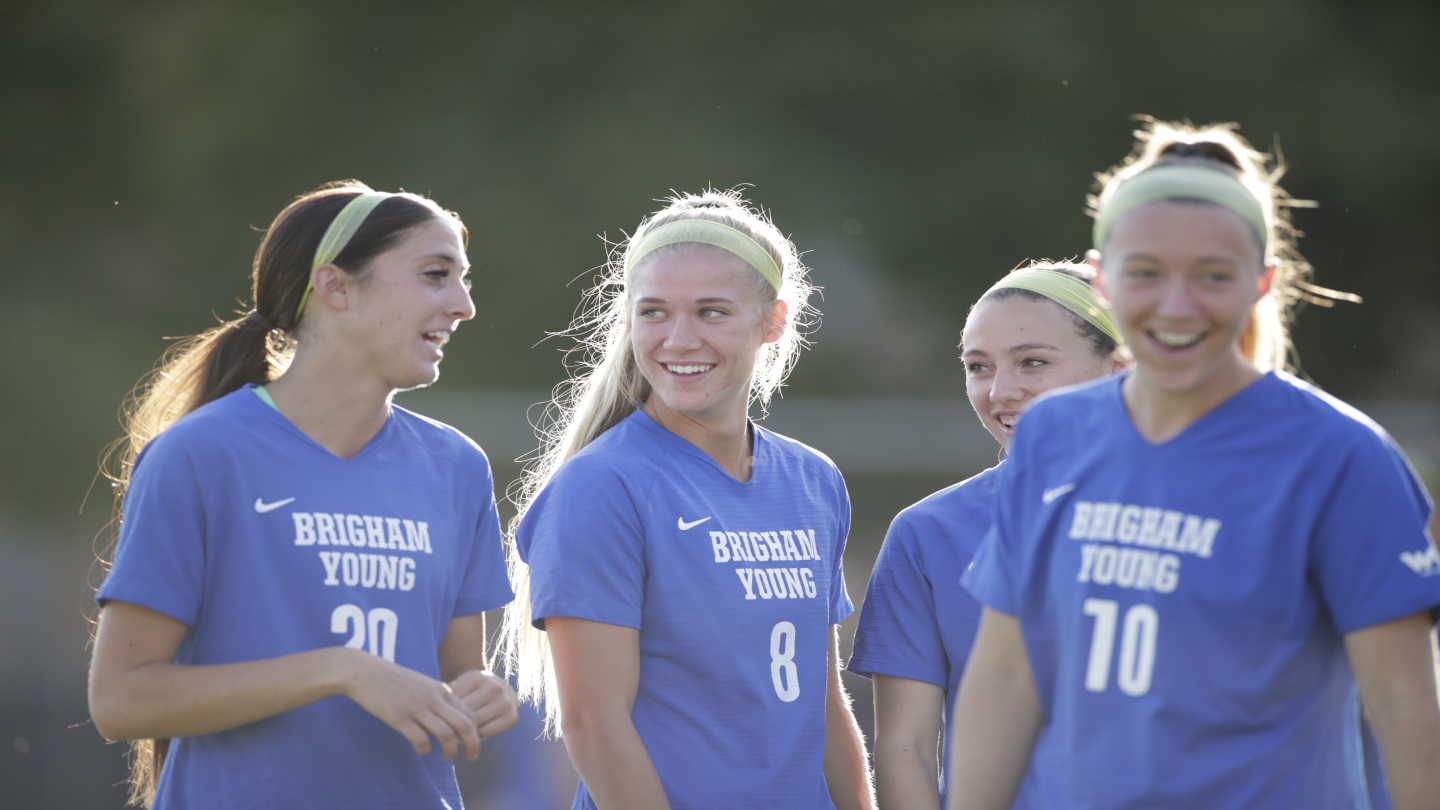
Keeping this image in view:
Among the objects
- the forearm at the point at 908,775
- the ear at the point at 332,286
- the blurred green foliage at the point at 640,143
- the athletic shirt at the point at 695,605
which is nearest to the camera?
the athletic shirt at the point at 695,605

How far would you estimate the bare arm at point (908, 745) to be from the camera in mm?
2883

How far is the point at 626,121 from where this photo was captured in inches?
675

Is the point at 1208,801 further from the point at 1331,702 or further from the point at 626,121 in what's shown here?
the point at 626,121

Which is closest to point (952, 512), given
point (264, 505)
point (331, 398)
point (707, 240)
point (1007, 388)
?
point (1007, 388)

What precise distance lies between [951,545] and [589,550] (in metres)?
0.87

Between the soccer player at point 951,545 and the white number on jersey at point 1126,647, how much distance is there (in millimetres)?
888

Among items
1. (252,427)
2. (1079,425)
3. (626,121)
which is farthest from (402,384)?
(626,121)

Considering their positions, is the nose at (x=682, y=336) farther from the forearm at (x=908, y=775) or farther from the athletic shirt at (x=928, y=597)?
the forearm at (x=908, y=775)

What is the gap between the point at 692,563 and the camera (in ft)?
8.95

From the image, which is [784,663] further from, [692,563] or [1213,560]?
[1213,560]

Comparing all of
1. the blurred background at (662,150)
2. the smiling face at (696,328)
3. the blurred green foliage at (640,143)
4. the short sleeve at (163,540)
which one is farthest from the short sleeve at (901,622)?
the blurred green foliage at (640,143)

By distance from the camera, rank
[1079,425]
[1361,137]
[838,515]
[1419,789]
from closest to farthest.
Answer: [1419,789], [1079,425], [838,515], [1361,137]

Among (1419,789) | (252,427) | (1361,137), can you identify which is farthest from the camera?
(1361,137)

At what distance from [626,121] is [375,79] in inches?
134
